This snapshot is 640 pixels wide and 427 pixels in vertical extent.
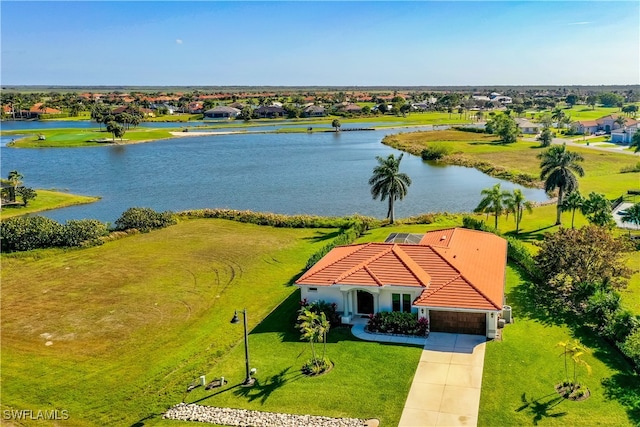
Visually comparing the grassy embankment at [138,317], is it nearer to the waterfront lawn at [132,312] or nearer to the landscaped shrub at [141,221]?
the waterfront lawn at [132,312]

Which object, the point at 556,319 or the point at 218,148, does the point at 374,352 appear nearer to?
the point at 556,319

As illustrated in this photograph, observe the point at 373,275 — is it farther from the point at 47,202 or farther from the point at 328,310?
the point at 47,202

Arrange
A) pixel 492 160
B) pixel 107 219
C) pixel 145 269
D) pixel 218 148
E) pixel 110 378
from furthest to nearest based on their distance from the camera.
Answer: pixel 218 148, pixel 492 160, pixel 107 219, pixel 145 269, pixel 110 378

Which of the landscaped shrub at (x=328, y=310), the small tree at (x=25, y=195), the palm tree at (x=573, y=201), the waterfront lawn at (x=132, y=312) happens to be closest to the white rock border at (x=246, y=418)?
the waterfront lawn at (x=132, y=312)

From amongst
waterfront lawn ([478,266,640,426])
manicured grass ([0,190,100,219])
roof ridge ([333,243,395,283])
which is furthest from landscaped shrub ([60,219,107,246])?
waterfront lawn ([478,266,640,426])

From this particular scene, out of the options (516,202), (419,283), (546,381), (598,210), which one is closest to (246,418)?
(419,283)

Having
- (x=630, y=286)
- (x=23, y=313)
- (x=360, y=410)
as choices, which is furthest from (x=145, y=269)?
(x=630, y=286)
